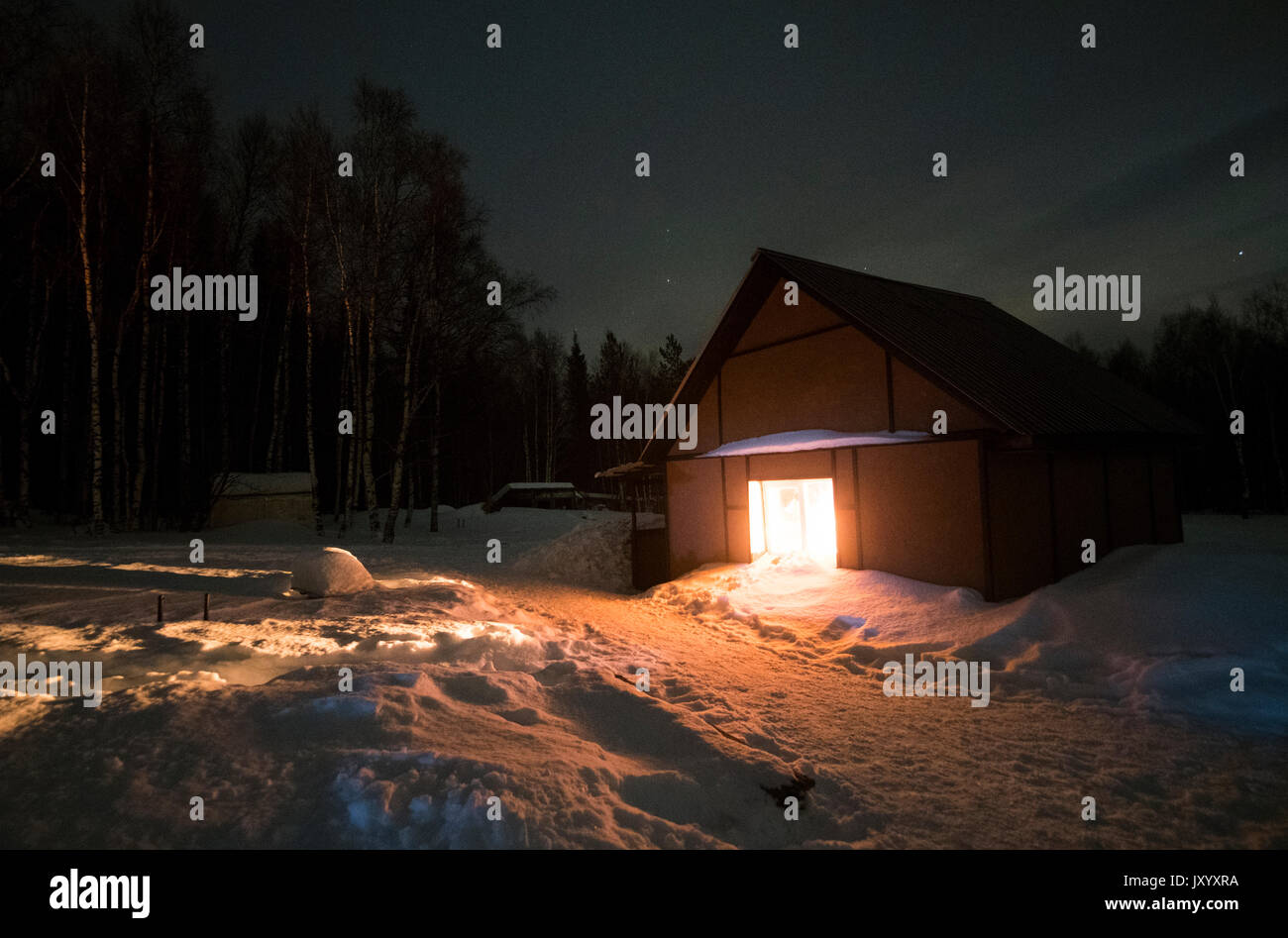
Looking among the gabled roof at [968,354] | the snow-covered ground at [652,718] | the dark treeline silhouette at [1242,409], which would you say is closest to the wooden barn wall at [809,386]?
the gabled roof at [968,354]

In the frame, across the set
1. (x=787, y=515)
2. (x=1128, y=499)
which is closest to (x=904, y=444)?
(x=787, y=515)

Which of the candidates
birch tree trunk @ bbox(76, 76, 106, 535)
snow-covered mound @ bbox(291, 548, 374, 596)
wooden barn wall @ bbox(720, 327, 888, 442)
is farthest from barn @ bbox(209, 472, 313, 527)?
wooden barn wall @ bbox(720, 327, 888, 442)

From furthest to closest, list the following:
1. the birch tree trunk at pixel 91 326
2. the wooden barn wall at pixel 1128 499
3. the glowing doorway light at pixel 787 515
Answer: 1. the birch tree trunk at pixel 91 326
2. the glowing doorway light at pixel 787 515
3. the wooden barn wall at pixel 1128 499

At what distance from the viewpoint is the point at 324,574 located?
28.0ft

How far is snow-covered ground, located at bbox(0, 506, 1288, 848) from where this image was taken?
3.07 metres

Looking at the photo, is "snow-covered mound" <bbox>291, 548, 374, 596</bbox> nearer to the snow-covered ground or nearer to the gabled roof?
the snow-covered ground

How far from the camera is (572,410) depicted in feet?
149

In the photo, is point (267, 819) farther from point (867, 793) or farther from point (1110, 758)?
point (1110, 758)

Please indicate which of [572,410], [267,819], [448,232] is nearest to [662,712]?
[267,819]

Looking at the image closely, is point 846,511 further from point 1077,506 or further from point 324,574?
point 324,574

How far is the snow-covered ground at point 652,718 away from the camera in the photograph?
3.07 m

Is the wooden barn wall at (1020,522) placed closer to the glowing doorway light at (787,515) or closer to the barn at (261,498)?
the glowing doorway light at (787,515)

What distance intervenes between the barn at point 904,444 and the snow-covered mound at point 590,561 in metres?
1.27

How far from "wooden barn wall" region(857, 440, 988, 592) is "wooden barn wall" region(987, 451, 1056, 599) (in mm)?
271
